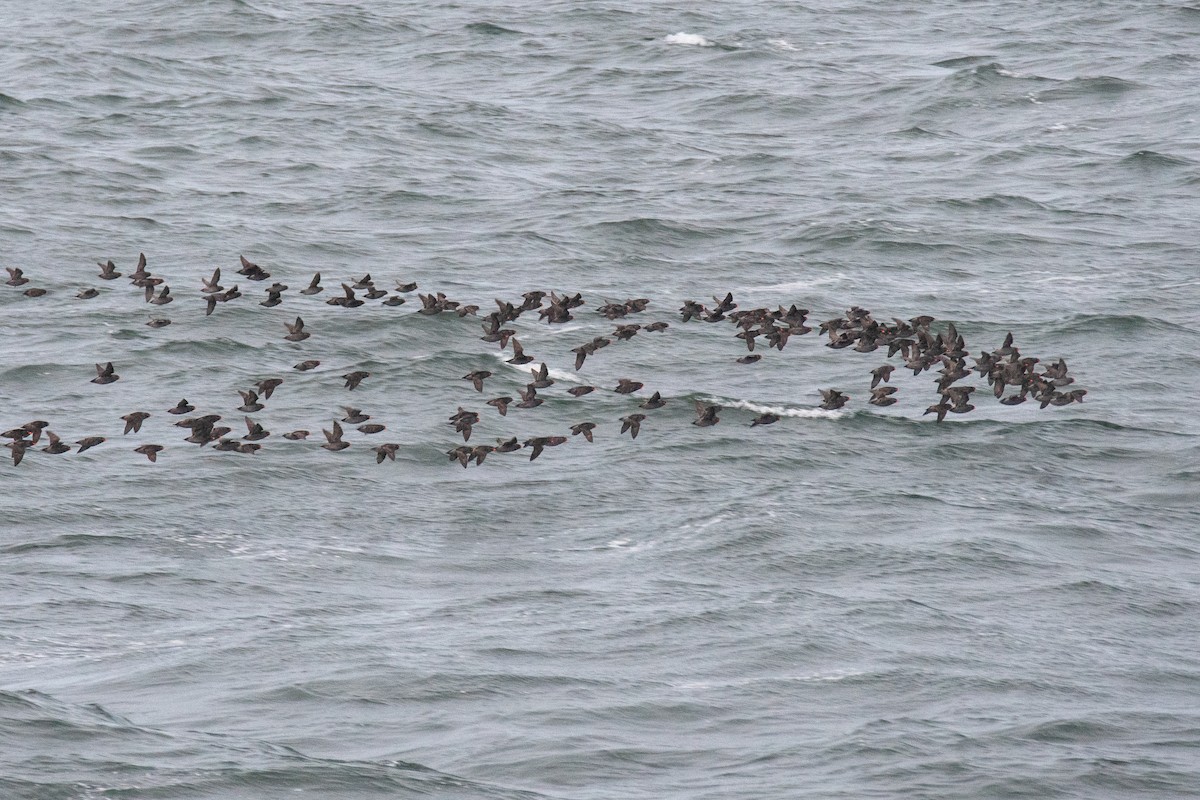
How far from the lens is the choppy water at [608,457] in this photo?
31.3m

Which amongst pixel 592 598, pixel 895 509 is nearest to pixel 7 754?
pixel 592 598

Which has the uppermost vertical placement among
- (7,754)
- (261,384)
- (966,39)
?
(966,39)

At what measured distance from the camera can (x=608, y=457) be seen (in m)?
43.3

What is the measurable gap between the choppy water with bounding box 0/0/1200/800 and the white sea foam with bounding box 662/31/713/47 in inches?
140

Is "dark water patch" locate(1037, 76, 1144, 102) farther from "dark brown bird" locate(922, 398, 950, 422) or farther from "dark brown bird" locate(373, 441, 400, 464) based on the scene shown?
"dark brown bird" locate(373, 441, 400, 464)

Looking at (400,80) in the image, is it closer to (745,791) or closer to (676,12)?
(676,12)

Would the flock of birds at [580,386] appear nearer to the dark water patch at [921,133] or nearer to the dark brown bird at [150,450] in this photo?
the dark brown bird at [150,450]

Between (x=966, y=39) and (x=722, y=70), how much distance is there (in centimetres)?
1210

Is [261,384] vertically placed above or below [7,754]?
above

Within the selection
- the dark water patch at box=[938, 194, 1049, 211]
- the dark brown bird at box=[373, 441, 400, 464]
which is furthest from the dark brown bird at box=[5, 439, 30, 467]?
the dark water patch at box=[938, 194, 1049, 211]

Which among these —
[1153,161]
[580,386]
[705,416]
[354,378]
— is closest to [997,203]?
[1153,161]

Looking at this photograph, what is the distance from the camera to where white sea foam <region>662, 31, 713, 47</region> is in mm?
83863

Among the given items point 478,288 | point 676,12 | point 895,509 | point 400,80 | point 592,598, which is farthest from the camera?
point 676,12

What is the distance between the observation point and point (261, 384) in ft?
137
